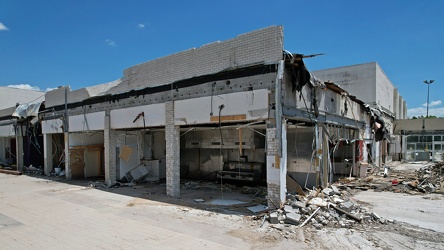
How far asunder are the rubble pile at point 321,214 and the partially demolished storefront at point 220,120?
675mm

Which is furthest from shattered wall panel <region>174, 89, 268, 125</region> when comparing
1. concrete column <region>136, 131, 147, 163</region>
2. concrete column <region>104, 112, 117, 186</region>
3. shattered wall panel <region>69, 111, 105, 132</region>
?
shattered wall panel <region>69, 111, 105, 132</region>

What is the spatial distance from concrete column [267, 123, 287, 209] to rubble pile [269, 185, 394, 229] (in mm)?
363

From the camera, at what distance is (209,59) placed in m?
10.3

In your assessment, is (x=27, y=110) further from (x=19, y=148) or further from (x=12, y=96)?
(x=12, y=96)

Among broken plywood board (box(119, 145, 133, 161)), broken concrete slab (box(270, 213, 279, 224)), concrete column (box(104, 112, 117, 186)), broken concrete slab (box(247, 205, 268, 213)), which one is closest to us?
broken concrete slab (box(270, 213, 279, 224))

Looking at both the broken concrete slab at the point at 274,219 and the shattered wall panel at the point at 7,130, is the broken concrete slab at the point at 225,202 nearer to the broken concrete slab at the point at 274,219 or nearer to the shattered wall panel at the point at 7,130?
the broken concrete slab at the point at 274,219

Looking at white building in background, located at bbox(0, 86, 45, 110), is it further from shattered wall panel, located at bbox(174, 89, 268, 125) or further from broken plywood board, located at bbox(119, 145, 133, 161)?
shattered wall panel, located at bbox(174, 89, 268, 125)

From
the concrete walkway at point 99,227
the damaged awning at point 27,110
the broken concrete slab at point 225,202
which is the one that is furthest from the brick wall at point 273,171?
the damaged awning at point 27,110

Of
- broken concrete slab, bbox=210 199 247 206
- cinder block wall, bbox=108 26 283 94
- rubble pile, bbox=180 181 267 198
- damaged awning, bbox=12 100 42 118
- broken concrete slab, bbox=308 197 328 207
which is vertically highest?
cinder block wall, bbox=108 26 283 94

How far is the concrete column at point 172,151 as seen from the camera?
11359mm

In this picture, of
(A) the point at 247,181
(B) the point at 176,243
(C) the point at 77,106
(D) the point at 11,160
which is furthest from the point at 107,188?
(D) the point at 11,160

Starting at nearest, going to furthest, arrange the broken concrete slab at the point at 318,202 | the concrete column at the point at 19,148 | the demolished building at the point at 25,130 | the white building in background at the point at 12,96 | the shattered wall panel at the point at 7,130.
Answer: the broken concrete slab at the point at 318,202, the demolished building at the point at 25,130, the concrete column at the point at 19,148, the shattered wall panel at the point at 7,130, the white building in background at the point at 12,96

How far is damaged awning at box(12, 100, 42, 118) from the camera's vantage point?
20.3m

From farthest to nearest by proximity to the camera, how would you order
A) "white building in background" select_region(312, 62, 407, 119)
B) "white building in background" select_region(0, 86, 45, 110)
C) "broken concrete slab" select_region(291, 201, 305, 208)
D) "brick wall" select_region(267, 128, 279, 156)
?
1. "white building in background" select_region(0, 86, 45, 110)
2. "white building in background" select_region(312, 62, 407, 119)
3. "brick wall" select_region(267, 128, 279, 156)
4. "broken concrete slab" select_region(291, 201, 305, 208)
